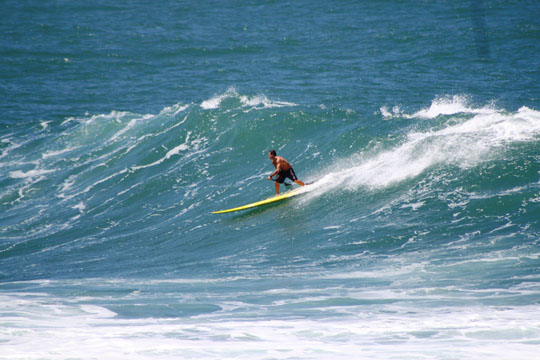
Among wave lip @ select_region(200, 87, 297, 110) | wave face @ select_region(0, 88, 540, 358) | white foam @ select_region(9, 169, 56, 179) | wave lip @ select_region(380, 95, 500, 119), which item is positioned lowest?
wave face @ select_region(0, 88, 540, 358)

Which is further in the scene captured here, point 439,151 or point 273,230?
point 439,151

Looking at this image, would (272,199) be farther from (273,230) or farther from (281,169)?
(273,230)

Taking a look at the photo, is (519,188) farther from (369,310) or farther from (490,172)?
(369,310)

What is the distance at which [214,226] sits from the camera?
1312 cm

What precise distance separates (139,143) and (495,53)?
17.1 metres

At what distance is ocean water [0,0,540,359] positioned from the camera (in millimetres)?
7062

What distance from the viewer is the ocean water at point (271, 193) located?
23.2 feet

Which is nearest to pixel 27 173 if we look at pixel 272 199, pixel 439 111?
pixel 272 199

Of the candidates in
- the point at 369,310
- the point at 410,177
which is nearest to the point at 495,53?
the point at 410,177

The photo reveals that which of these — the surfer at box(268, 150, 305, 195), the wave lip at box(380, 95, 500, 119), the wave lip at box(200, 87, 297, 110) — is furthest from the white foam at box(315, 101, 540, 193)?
the wave lip at box(200, 87, 297, 110)

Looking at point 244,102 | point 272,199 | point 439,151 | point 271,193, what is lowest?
point 272,199

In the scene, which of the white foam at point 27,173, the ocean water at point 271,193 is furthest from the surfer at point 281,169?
the white foam at point 27,173

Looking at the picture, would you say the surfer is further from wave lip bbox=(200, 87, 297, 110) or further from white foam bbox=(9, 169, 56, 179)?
white foam bbox=(9, 169, 56, 179)

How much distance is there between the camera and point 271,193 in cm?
1454
